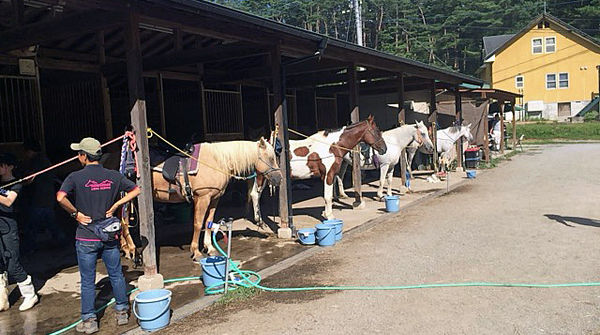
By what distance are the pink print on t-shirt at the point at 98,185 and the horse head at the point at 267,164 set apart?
9.85 feet

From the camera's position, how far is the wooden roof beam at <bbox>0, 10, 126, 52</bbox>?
502 centimetres

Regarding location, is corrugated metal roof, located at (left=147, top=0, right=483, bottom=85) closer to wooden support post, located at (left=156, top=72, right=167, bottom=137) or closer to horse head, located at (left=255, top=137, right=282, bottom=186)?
horse head, located at (left=255, top=137, right=282, bottom=186)

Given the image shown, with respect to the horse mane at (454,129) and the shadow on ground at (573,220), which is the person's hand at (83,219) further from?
the horse mane at (454,129)

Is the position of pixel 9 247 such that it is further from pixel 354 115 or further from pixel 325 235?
pixel 354 115

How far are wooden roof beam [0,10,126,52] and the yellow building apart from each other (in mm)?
43126

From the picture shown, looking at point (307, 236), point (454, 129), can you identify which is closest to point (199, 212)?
point (307, 236)

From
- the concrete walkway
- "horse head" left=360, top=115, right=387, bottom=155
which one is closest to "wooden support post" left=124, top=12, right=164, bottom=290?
the concrete walkway

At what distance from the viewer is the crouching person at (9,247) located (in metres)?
4.55

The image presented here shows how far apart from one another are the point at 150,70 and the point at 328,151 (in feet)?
11.3

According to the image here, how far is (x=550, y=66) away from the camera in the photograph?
134ft

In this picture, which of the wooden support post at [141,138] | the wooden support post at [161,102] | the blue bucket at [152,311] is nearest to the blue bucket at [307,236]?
the wooden support post at [141,138]

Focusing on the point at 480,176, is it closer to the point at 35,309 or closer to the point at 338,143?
the point at 338,143

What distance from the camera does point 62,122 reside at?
26.9ft

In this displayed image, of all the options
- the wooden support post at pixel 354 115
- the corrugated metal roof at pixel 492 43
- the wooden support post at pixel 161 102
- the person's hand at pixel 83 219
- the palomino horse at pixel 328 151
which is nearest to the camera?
the person's hand at pixel 83 219
